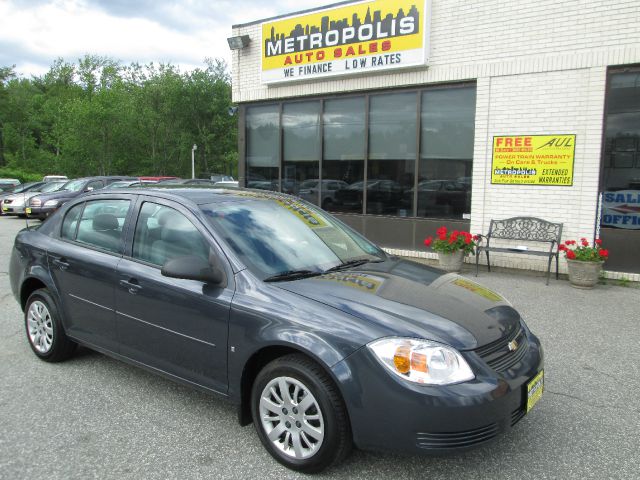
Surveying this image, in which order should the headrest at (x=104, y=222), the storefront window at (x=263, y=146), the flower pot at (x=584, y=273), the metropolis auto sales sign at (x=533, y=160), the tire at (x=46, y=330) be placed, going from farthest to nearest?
the storefront window at (x=263, y=146) → the metropolis auto sales sign at (x=533, y=160) → the flower pot at (x=584, y=273) → the tire at (x=46, y=330) → the headrest at (x=104, y=222)

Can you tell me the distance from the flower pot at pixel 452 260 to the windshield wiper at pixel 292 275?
578 cm

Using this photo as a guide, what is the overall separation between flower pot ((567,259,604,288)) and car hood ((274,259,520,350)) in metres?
4.84

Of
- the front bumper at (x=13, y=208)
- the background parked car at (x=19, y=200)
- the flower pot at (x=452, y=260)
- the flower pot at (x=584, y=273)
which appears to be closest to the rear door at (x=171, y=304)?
the flower pot at (x=452, y=260)

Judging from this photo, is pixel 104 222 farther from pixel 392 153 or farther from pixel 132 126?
pixel 132 126

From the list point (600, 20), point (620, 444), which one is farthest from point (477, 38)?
point (620, 444)

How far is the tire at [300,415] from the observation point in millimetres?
2654

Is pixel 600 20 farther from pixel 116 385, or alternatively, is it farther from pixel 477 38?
pixel 116 385

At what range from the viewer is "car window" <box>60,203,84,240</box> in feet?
14.2

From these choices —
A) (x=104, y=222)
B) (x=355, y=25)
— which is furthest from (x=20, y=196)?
(x=104, y=222)

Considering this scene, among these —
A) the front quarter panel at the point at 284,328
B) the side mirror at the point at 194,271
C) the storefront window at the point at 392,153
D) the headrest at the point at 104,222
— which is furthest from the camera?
the storefront window at the point at 392,153

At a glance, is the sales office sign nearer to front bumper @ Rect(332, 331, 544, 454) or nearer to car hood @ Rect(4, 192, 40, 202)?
front bumper @ Rect(332, 331, 544, 454)

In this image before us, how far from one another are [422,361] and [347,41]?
8.75m

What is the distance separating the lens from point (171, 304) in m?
3.31

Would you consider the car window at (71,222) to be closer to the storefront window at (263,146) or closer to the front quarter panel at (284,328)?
the front quarter panel at (284,328)
